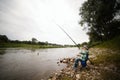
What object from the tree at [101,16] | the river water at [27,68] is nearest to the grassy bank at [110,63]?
the river water at [27,68]

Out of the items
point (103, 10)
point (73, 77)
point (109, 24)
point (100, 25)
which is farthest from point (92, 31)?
point (73, 77)

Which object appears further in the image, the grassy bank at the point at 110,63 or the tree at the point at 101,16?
the tree at the point at 101,16

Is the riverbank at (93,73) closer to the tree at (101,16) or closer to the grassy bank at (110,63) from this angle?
the grassy bank at (110,63)

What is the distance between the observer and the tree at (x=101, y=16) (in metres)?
28.0

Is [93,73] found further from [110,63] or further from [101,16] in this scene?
[101,16]

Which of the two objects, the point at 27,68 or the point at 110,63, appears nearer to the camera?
the point at 110,63

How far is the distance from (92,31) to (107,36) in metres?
5.48

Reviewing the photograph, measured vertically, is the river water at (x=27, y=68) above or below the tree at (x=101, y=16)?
below

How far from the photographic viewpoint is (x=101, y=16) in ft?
95.6

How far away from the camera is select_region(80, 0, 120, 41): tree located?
2805cm

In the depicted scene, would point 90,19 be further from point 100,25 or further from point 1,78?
point 1,78

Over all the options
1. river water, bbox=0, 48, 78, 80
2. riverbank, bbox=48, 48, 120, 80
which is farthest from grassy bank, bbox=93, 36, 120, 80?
river water, bbox=0, 48, 78, 80

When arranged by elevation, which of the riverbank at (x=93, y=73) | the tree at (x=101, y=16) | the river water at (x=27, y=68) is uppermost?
the tree at (x=101, y=16)

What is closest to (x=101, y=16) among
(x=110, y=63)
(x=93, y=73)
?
(x=110, y=63)
